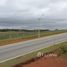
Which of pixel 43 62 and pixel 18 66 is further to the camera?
pixel 43 62

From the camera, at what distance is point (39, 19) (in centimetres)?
5481

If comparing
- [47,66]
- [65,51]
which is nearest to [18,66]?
[47,66]

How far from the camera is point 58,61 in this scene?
2083 cm

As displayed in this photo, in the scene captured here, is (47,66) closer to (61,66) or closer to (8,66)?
(61,66)

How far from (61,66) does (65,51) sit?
8.05 metres

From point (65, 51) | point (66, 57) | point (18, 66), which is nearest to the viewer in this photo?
point (18, 66)

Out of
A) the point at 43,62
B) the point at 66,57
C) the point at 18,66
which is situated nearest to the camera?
the point at 18,66

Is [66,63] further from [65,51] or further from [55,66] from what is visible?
[65,51]

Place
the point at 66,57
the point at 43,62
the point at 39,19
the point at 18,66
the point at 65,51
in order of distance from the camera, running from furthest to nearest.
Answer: the point at 39,19, the point at 65,51, the point at 66,57, the point at 43,62, the point at 18,66

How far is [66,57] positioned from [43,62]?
14.3 ft

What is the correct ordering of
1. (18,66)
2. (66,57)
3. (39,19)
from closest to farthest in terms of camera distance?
(18,66) → (66,57) → (39,19)

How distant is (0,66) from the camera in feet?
62.5

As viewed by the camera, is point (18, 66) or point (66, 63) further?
point (66, 63)

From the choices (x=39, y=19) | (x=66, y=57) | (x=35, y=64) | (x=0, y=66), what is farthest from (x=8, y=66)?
(x=39, y=19)
